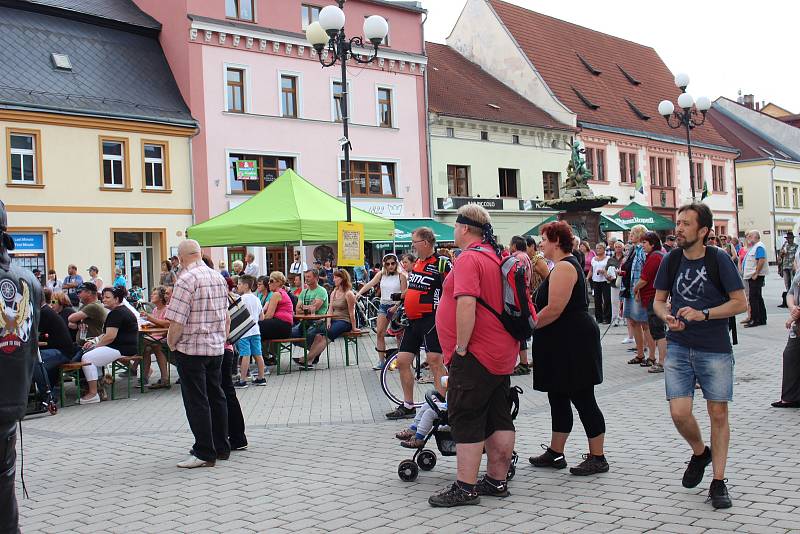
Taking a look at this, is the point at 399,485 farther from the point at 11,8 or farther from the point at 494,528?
the point at 11,8

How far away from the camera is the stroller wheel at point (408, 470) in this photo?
623cm

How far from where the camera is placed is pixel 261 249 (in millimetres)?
30297

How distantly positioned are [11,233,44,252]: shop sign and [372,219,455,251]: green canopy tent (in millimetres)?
11971

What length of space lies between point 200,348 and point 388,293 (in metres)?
5.82

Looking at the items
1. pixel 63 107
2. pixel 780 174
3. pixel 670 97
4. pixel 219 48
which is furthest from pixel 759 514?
pixel 780 174

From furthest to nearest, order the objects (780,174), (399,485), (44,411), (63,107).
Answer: (780,174) < (63,107) < (44,411) < (399,485)

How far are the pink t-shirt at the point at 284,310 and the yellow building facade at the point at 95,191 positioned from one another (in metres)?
14.0

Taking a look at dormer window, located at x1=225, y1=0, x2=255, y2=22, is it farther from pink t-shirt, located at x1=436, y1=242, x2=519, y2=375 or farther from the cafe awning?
pink t-shirt, located at x1=436, y1=242, x2=519, y2=375

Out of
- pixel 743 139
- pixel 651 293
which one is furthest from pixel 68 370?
pixel 743 139

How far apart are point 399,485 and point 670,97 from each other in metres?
51.7

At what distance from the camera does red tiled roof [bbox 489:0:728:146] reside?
44.3m

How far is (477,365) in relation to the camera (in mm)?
5574

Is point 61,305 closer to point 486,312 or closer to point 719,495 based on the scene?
point 486,312

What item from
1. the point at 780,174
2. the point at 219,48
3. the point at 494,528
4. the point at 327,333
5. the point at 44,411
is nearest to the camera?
the point at 494,528
